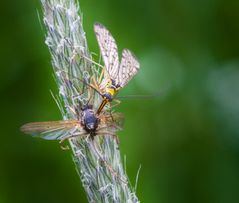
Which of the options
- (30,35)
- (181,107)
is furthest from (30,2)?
(181,107)

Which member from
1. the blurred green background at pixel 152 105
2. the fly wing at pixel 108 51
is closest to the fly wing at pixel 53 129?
the fly wing at pixel 108 51

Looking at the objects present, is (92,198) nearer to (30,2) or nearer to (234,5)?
(30,2)

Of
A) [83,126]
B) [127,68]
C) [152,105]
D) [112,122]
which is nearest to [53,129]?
[83,126]

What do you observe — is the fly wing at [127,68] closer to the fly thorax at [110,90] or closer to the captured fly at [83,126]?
the fly thorax at [110,90]

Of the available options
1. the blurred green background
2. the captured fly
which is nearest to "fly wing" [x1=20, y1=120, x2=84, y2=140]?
the captured fly

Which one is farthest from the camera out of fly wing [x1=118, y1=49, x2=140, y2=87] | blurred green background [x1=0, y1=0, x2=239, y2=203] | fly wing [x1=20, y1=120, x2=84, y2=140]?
blurred green background [x1=0, y1=0, x2=239, y2=203]

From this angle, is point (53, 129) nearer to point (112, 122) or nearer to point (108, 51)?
point (112, 122)

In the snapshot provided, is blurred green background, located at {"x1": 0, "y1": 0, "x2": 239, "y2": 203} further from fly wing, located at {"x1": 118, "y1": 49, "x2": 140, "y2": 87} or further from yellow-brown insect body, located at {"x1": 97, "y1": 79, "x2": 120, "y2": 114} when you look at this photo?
yellow-brown insect body, located at {"x1": 97, "y1": 79, "x2": 120, "y2": 114}
